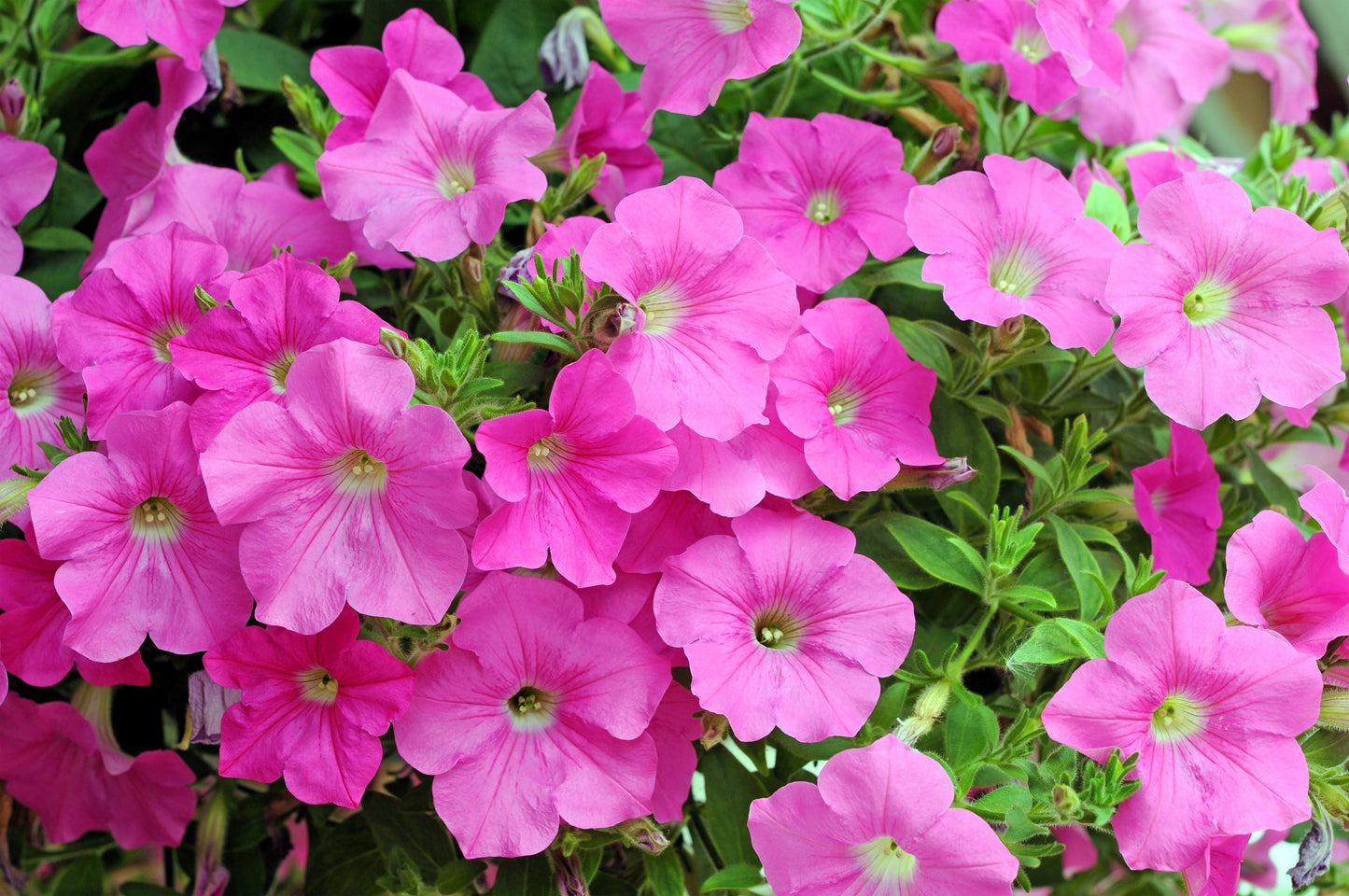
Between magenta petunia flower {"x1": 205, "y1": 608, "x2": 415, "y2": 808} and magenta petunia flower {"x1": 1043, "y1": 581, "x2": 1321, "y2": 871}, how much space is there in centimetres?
33

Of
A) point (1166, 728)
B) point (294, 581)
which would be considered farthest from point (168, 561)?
point (1166, 728)

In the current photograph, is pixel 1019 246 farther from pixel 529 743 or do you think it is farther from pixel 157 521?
pixel 157 521

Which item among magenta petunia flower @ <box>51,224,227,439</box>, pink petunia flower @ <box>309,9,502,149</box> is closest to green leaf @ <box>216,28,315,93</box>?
pink petunia flower @ <box>309,9,502,149</box>

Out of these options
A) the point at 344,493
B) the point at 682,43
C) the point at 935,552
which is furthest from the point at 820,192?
the point at 344,493

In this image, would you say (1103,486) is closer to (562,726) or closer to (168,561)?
(562,726)

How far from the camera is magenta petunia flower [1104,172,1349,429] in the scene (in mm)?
554

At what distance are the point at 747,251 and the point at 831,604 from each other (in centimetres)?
19

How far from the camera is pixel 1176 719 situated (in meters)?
0.53

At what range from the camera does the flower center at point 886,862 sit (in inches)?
19.8

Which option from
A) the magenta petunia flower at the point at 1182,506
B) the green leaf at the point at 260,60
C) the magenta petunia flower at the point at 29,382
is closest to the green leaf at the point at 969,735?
the magenta petunia flower at the point at 1182,506

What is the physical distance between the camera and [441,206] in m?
0.58

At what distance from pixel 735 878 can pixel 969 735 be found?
0.15 metres

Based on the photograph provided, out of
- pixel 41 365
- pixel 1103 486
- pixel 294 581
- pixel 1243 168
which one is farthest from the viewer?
pixel 1243 168

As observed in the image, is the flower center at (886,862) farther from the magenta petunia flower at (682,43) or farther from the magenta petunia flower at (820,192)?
the magenta petunia flower at (682,43)
